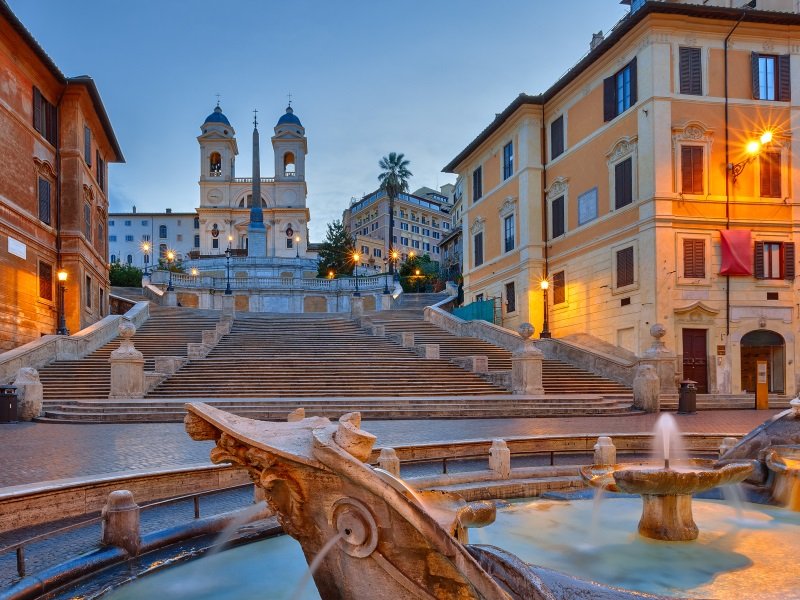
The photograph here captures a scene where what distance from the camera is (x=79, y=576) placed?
507cm

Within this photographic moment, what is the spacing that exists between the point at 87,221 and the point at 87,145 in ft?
13.2

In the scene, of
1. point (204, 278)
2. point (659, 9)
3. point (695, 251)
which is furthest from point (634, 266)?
point (204, 278)

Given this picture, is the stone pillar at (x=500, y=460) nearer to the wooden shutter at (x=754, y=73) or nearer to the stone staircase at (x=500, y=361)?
the stone staircase at (x=500, y=361)

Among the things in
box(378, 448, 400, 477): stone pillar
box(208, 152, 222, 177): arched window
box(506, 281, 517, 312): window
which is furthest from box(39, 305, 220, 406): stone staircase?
box(208, 152, 222, 177): arched window

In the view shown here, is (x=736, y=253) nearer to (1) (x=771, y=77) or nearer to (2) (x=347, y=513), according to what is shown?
(1) (x=771, y=77)

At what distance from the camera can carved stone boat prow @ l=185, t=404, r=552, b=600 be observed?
2.95 metres

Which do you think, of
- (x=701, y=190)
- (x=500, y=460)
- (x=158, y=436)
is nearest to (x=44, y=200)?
(x=158, y=436)

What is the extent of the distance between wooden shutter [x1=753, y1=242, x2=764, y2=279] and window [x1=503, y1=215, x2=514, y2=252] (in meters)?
12.0

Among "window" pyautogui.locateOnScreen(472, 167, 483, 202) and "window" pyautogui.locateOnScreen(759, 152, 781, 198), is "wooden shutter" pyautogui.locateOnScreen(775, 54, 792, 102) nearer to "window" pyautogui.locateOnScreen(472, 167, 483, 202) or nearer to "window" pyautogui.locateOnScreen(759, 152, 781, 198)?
"window" pyautogui.locateOnScreen(759, 152, 781, 198)

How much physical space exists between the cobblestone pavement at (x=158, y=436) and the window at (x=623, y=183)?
10.2 meters

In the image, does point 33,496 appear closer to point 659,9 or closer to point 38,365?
point 38,365

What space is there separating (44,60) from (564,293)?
25.7 meters

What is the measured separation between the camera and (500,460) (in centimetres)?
893

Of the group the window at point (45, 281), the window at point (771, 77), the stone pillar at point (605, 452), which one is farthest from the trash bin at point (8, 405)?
the window at point (771, 77)
